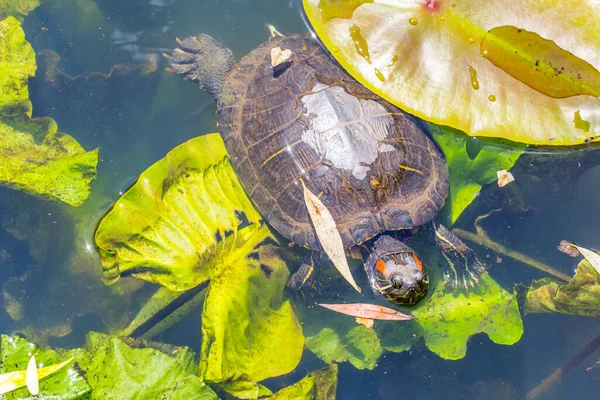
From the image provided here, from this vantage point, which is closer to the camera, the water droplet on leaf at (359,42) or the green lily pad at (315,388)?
the water droplet on leaf at (359,42)

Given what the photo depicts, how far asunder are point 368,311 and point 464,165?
126 cm

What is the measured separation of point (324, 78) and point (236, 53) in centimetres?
113

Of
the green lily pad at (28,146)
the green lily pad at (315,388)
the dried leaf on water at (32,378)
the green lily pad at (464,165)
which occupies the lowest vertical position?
the green lily pad at (315,388)

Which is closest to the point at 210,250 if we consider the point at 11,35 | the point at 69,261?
the point at 69,261

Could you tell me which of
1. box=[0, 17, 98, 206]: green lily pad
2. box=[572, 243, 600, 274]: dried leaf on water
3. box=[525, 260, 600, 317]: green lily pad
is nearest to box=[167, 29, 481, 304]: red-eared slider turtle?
box=[525, 260, 600, 317]: green lily pad

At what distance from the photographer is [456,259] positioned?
3576mm

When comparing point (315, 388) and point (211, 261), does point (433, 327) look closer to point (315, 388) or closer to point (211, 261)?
point (315, 388)

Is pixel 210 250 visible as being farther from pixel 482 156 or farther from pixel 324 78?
pixel 482 156

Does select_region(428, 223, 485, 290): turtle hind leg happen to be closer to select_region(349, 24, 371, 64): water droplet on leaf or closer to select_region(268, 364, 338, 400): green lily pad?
select_region(268, 364, 338, 400): green lily pad

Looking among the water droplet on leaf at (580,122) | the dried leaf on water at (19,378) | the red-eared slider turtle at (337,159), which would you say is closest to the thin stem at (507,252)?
the red-eared slider turtle at (337,159)

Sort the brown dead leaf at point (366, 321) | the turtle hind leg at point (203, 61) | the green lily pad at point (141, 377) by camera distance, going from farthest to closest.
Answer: the turtle hind leg at point (203, 61) → the brown dead leaf at point (366, 321) → the green lily pad at point (141, 377)

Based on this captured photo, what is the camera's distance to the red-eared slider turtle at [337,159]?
3004 mm

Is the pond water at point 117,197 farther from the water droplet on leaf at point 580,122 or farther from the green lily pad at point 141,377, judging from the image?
the green lily pad at point 141,377

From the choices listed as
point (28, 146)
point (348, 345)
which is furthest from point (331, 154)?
point (28, 146)
